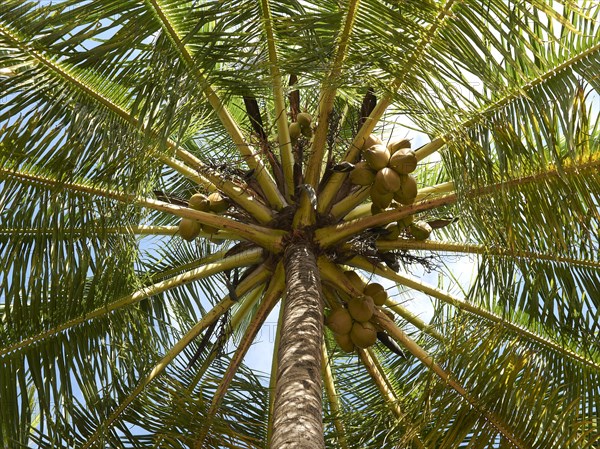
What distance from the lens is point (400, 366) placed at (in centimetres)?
594

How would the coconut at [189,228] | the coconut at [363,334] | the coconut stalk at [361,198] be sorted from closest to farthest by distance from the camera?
the coconut at [363,334]
the coconut at [189,228]
the coconut stalk at [361,198]

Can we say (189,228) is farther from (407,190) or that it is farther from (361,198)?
(407,190)

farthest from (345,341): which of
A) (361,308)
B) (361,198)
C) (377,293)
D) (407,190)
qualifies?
(407,190)

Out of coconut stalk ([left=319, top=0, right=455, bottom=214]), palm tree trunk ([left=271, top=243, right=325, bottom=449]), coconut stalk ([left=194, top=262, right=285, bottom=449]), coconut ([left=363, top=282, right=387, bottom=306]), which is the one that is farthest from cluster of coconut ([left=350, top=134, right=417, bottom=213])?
coconut stalk ([left=194, top=262, right=285, bottom=449])

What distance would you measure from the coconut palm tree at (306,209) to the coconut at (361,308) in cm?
1

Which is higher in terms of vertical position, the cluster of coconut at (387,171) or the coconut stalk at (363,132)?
the coconut stalk at (363,132)

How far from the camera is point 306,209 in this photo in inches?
186

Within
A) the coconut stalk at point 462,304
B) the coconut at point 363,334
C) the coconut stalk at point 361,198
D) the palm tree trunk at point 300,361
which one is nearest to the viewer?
the palm tree trunk at point 300,361

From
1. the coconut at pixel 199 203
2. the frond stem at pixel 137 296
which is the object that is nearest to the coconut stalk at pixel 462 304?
the frond stem at pixel 137 296

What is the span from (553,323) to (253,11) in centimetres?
270

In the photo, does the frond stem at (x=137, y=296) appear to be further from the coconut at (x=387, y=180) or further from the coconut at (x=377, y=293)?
the coconut at (x=387, y=180)

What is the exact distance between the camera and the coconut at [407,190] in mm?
4340

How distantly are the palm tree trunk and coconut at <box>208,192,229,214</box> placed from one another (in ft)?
2.03

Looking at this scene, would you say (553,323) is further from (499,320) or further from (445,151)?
(445,151)
